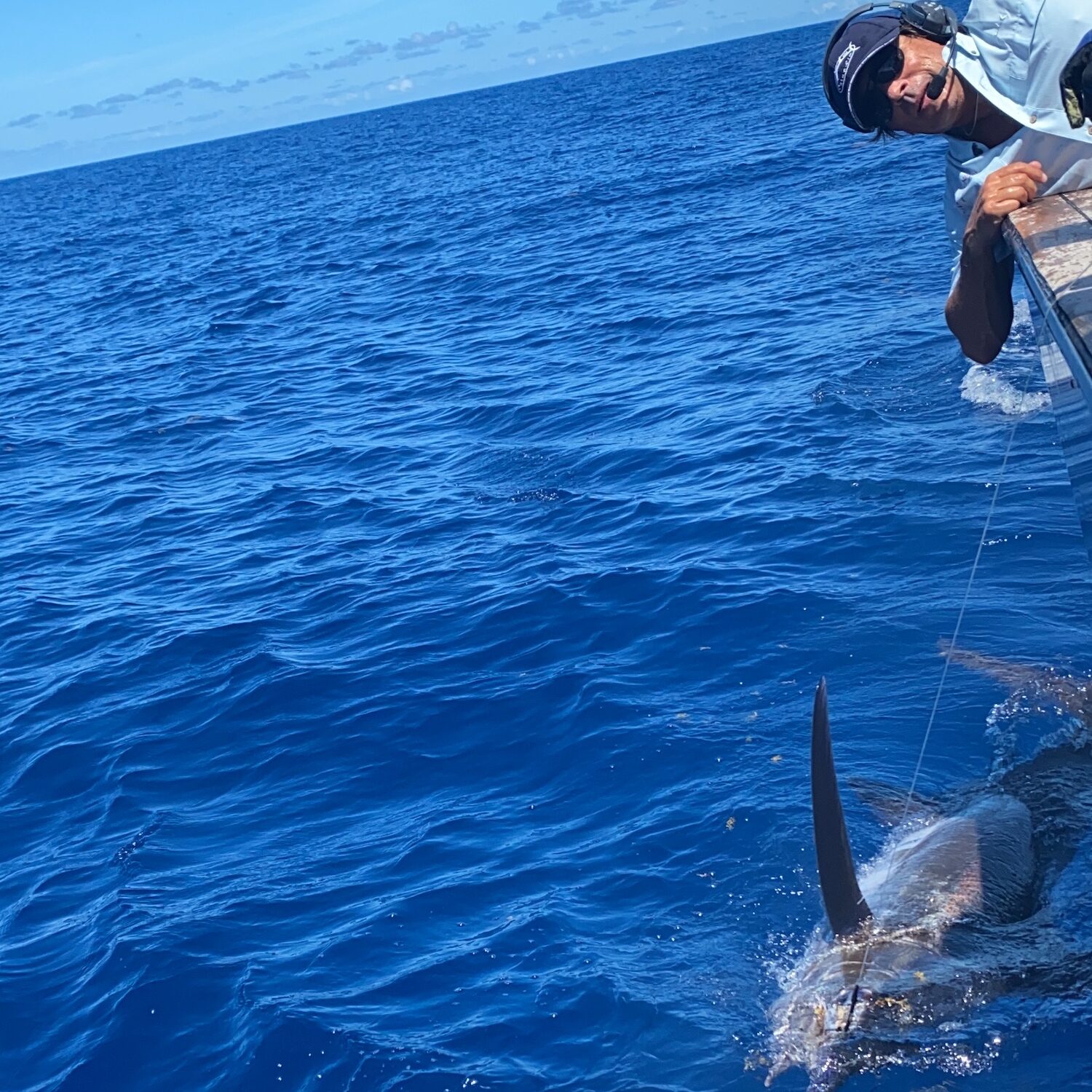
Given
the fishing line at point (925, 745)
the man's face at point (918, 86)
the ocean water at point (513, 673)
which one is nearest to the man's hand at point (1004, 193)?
the man's face at point (918, 86)

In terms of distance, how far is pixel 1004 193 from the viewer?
4094mm

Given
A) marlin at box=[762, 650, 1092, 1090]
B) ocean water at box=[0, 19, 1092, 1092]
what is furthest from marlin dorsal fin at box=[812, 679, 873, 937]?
ocean water at box=[0, 19, 1092, 1092]

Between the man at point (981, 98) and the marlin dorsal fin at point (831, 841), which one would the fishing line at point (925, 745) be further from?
the man at point (981, 98)

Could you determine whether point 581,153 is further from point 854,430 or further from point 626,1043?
point 626,1043

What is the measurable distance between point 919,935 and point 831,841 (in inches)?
38.0

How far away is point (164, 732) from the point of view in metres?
9.18

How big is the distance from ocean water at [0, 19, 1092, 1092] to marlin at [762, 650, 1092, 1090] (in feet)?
0.34

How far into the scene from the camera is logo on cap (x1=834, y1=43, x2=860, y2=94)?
13.4 ft

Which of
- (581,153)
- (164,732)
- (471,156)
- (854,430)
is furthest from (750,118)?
(164,732)

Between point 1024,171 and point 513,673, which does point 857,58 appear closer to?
point 1024,171

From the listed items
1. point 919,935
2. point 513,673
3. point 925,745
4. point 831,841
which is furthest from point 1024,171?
point 513,673

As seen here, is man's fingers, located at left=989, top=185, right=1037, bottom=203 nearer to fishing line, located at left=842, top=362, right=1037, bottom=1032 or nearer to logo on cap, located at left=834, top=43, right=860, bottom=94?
logo on cap, located at left=834, top=43, right=860, bottom=94

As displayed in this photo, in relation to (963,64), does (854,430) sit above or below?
below

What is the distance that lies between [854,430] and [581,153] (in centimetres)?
3534
